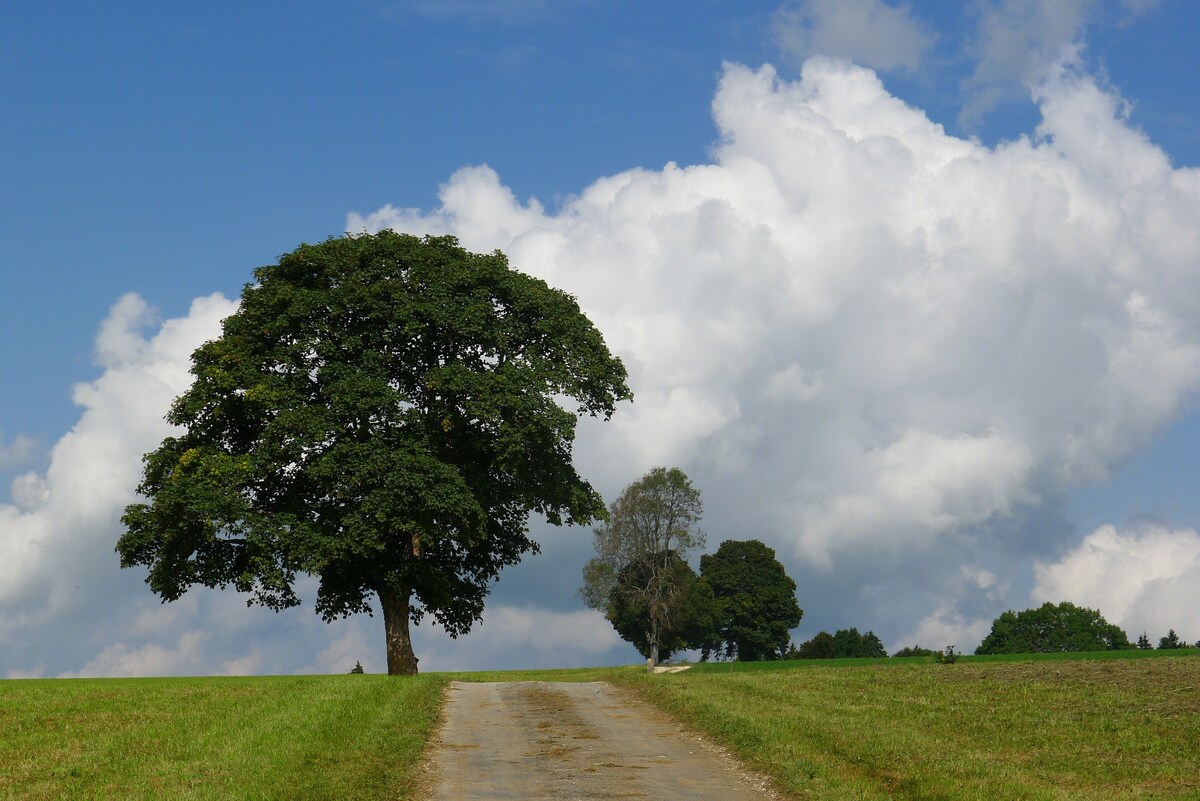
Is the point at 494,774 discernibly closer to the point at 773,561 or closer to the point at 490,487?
the point at 490,487

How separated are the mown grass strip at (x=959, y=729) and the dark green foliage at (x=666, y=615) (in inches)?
1947

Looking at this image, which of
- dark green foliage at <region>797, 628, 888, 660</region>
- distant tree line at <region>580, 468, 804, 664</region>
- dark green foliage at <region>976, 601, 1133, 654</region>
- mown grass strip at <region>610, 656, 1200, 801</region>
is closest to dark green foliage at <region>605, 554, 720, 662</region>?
distant tree line at <region>580, 468, 804, 664</region>

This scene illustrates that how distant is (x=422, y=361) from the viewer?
144ft

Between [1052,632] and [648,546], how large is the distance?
53399 millimetres

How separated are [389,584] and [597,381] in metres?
11.4

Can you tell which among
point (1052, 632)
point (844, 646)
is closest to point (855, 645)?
point (844, 646)

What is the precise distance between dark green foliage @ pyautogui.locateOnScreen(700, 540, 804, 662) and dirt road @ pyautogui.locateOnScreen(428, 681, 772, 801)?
248 feet

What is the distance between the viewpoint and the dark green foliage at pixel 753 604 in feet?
341

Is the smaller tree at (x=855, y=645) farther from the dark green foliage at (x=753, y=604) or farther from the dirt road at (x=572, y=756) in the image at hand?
the dirt road at (x=572, y=756)

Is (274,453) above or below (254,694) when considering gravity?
above

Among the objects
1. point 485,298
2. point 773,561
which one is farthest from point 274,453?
point 773,561

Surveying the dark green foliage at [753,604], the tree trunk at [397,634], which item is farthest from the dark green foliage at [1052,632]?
the tree trunk at [397,634]

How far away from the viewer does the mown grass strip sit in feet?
64.4

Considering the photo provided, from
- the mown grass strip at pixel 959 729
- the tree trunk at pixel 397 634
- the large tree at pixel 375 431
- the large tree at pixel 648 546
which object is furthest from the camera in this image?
the large tree at pixel 648 546
